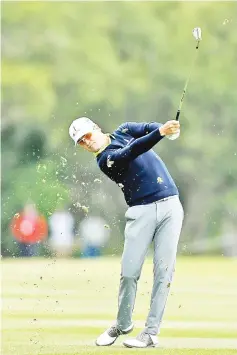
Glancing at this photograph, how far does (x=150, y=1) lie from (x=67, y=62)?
2703 millimetres

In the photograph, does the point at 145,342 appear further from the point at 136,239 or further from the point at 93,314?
the point at 93,314

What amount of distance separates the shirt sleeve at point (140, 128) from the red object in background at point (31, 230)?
1779cm

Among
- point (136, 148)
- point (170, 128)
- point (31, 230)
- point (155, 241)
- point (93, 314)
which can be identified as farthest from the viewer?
point (31, 230)

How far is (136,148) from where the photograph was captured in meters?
7.04

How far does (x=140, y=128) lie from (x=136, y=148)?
32 cm

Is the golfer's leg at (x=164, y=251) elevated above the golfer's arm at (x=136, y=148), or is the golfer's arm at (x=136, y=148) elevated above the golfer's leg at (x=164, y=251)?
the golfer's arm at (x=136, y=148)

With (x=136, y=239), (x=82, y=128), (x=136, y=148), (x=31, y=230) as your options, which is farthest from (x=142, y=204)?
(x=31, y=230)

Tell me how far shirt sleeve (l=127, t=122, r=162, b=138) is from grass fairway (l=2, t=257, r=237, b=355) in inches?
49.9

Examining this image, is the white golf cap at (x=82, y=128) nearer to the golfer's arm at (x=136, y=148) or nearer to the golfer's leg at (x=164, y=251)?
the golfer's arm at (x=136, y=148)

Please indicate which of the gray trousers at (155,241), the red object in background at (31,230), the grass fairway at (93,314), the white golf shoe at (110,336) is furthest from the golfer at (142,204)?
the red object in background at (31,230)

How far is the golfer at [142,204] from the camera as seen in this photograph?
728 cm

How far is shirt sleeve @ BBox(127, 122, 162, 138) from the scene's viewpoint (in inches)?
286

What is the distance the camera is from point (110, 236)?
2438 cm

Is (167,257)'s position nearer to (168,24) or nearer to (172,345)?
(172,345)
